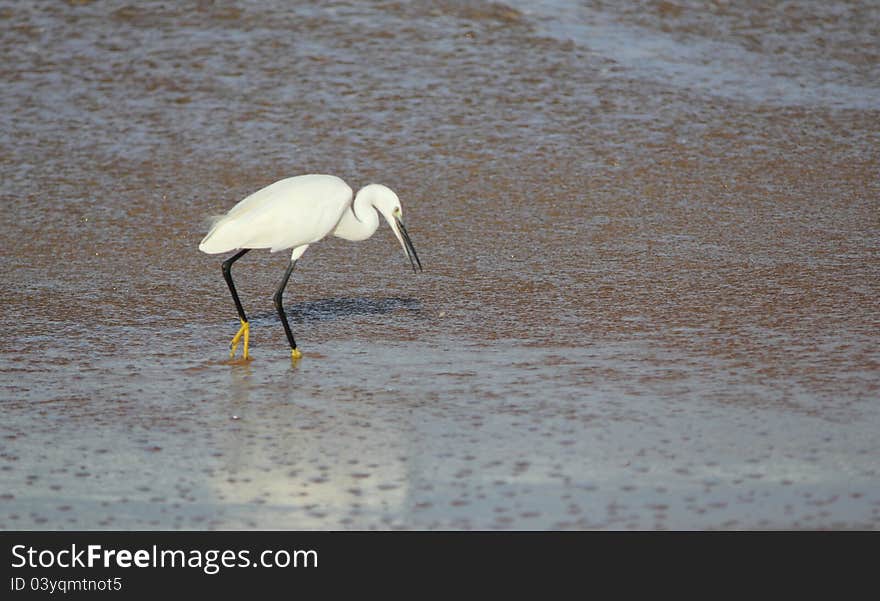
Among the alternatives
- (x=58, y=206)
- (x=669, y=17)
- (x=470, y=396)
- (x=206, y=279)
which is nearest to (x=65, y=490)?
(x=470, y=396)

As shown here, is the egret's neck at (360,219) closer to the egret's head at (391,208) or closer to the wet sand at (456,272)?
the egret's head at (391,208)

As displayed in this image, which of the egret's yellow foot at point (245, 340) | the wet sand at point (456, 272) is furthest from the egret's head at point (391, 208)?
the egret's yellow foot at point (245, 340)

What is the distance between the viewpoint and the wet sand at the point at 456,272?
160 inches

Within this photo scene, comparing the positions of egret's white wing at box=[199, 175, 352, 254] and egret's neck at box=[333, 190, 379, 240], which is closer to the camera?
egret's white wing at box=[199, 175, 352, 254]

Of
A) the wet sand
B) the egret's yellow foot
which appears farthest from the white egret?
the wet sand

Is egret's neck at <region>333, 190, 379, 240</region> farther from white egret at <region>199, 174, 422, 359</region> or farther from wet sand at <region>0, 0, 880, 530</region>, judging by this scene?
wet sand at <region>0, 0, 880, 530</region>

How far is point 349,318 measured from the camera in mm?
5957

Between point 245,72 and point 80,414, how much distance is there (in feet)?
16.5

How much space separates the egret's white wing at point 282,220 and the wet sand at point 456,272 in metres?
0.42

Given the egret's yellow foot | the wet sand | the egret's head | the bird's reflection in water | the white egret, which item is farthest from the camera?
the bird's reflection in water

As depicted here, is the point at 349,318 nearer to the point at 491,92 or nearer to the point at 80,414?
the point at 80,414

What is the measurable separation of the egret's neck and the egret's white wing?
169mm

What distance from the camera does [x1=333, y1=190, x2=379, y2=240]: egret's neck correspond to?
5.79 meters

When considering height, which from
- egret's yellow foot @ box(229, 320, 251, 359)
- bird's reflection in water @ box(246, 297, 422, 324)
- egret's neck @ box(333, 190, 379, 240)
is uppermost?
egret's neck @ box(333, 190, 379, 240)
